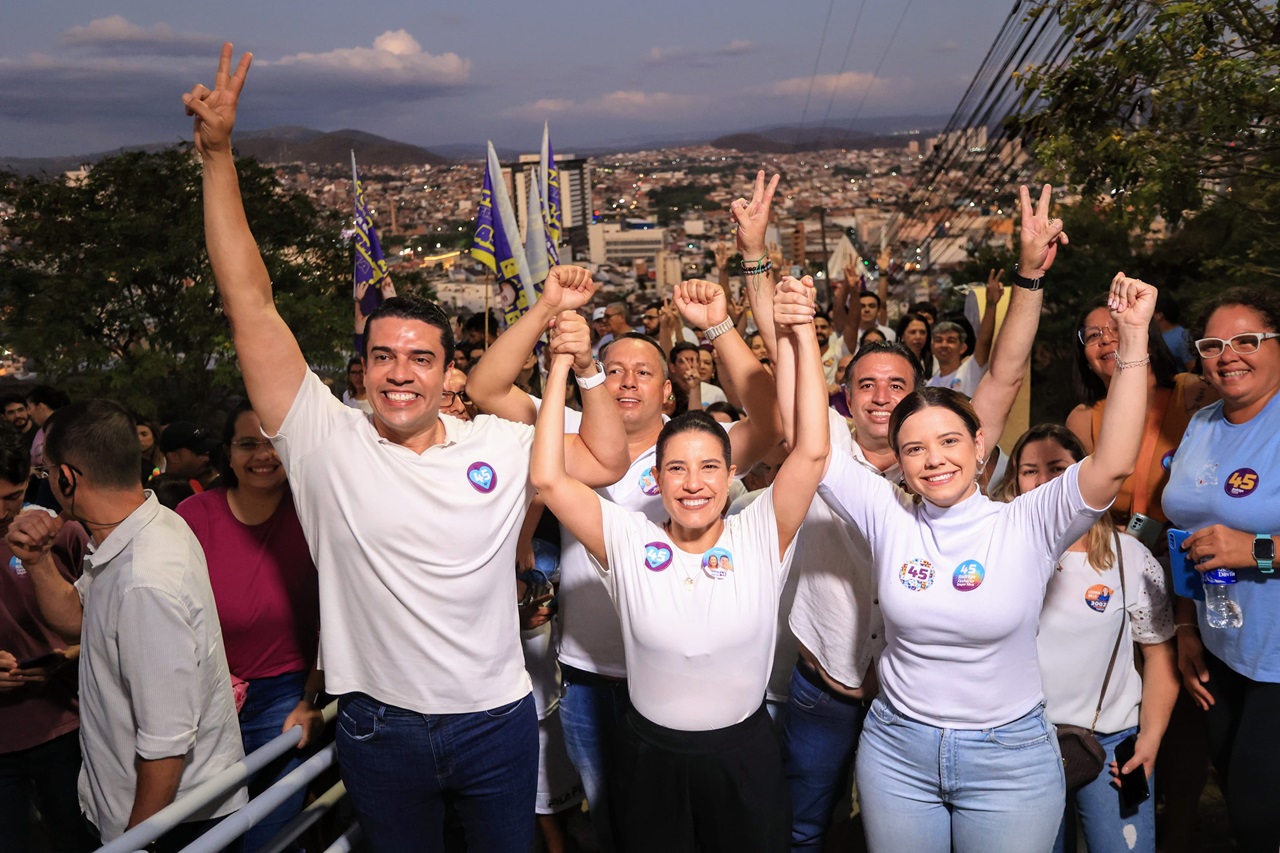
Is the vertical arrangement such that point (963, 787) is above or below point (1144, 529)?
below

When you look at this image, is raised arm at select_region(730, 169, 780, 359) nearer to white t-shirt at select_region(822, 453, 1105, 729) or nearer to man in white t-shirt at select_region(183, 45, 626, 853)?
white t-shirt at select_region(822, 453, 1105, 729)

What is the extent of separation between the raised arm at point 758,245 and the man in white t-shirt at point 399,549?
975mm

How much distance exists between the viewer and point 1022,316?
3352 millimetres

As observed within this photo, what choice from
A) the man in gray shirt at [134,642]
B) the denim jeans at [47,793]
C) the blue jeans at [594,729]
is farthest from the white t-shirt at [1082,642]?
the denim jeans at [47,793]

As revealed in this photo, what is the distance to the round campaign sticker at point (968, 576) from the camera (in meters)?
2.83

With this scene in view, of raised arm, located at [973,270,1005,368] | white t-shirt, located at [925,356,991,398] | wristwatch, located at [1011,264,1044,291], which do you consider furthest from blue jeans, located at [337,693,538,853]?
raised arm, located at [973,270,1005,368]

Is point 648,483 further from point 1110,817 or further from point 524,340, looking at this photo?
point 1110,817

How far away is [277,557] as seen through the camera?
3.39m

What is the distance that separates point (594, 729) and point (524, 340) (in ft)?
4.37

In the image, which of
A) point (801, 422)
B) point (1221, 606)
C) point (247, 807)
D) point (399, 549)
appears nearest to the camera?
point (247, 807)

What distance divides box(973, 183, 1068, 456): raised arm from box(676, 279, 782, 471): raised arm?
67 cm

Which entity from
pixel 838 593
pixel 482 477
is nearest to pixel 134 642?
pixel 482 477

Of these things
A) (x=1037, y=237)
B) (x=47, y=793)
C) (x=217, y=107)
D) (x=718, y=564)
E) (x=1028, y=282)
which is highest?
(x=217, y=107)

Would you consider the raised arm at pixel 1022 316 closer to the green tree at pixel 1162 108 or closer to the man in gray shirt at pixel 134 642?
the man in gray shirt at pixel 134 642
